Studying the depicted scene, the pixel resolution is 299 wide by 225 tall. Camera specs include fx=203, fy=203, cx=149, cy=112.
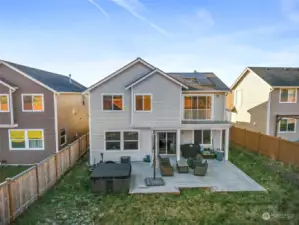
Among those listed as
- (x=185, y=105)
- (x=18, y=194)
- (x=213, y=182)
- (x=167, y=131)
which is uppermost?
(x=185, y=105)

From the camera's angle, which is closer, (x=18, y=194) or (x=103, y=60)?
(x=18, y=194)

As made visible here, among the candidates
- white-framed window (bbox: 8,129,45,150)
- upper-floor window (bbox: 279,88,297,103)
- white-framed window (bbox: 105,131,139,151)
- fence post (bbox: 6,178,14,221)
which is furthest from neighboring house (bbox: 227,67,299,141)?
fence post (bbox: 6,178,14,221)

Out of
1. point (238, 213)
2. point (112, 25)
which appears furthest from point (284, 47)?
point (238, 213)

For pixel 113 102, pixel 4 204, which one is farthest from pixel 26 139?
pixel 4 204

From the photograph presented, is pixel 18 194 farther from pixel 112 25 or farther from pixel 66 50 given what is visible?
pixel 66 50

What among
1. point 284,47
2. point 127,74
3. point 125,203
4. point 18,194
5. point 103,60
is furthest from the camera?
point 103,60

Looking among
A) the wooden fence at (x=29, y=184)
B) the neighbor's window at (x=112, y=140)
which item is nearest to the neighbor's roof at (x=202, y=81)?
the neighbor's window at (x=112, y=140)

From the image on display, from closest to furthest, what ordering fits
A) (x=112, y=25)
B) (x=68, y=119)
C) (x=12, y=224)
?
(x=12, y=224)
(x=68, y=119)
(x=112, y=25)
